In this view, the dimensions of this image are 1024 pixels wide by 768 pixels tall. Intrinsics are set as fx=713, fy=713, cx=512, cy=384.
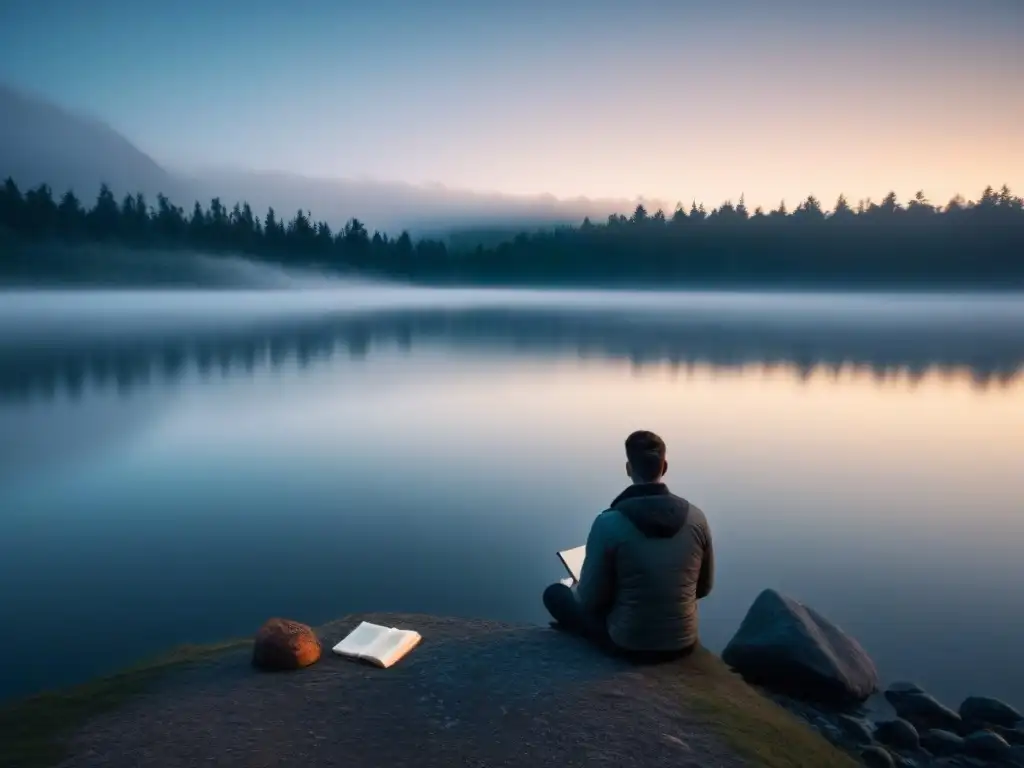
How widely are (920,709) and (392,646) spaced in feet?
15.9

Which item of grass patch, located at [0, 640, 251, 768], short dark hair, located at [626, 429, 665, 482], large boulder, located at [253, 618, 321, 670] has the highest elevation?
short dark hair, located at [626, 429, 665, 482]

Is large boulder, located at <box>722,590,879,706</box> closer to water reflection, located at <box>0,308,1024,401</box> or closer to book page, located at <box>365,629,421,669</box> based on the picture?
book page, located at <box>365,629,421,669</box>

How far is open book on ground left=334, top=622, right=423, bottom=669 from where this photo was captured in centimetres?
602

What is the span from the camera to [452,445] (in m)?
17.4

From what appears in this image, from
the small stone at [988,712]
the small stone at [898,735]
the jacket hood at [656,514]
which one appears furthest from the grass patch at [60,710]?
the small stone at [988,712]

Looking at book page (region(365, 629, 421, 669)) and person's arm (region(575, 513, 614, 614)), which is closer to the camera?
person's arm (region(575, 513, 614, 614))

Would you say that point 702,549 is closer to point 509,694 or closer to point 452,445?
point 509,694

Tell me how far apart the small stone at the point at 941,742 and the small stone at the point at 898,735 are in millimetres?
68

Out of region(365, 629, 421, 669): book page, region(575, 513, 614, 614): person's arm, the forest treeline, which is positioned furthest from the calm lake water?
the forest treeline

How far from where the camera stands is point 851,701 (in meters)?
6.65

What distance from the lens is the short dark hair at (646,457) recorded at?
5.31 m

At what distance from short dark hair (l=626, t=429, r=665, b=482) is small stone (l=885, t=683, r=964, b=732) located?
3607mm

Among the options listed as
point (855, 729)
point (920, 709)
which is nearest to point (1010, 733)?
point (920, 709)

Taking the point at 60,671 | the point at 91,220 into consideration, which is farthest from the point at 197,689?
the point at 91,220
